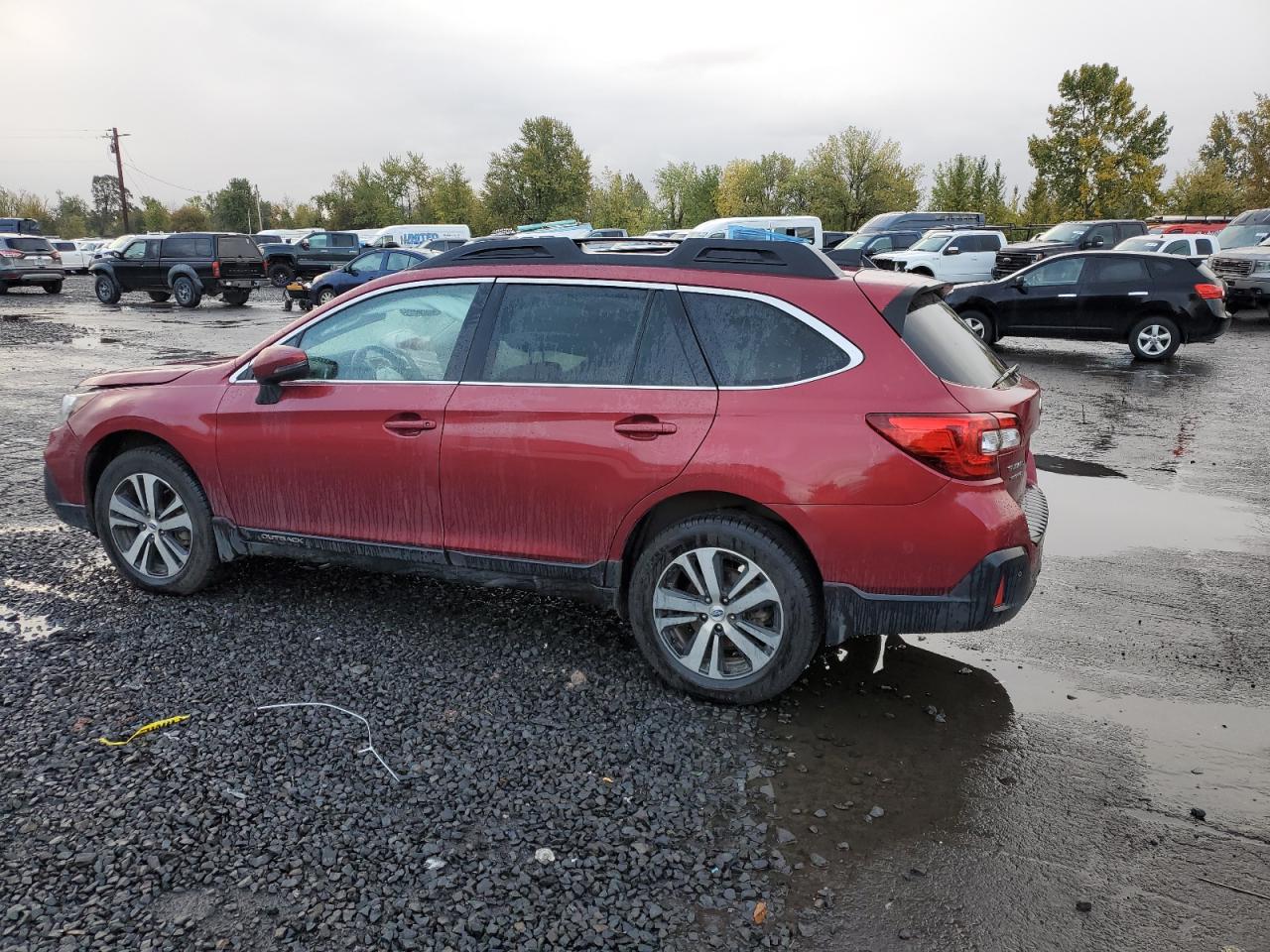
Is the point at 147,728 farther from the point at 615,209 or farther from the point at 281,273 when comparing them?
the point at 615,209

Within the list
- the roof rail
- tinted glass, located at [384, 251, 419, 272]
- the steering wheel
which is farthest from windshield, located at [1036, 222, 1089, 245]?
the steering wheel

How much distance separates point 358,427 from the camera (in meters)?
4.36

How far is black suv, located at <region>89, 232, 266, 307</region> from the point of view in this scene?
2572cm

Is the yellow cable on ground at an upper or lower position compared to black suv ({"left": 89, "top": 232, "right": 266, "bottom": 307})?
lower

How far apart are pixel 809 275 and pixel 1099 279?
12.9m

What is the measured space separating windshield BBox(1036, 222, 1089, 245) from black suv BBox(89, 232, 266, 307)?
21575 millimetres

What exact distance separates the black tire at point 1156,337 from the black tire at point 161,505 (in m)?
14.0

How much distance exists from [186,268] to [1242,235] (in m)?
28.0

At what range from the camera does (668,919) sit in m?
2.65

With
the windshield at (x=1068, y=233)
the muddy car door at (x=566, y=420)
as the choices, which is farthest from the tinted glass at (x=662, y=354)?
the windshield at (x=1068, y=233)

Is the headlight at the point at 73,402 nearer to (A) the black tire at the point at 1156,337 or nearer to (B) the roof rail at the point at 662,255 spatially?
(B) the roof rail at the point at 662,255

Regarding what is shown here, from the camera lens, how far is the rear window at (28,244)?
1132 inches

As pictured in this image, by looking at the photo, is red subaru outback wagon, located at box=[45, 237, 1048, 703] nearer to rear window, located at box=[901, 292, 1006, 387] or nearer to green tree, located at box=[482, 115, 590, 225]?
rear window, located at box=[901, 292, 1006, 387]

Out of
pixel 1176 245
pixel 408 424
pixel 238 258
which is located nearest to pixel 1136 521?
pixel 408 424
